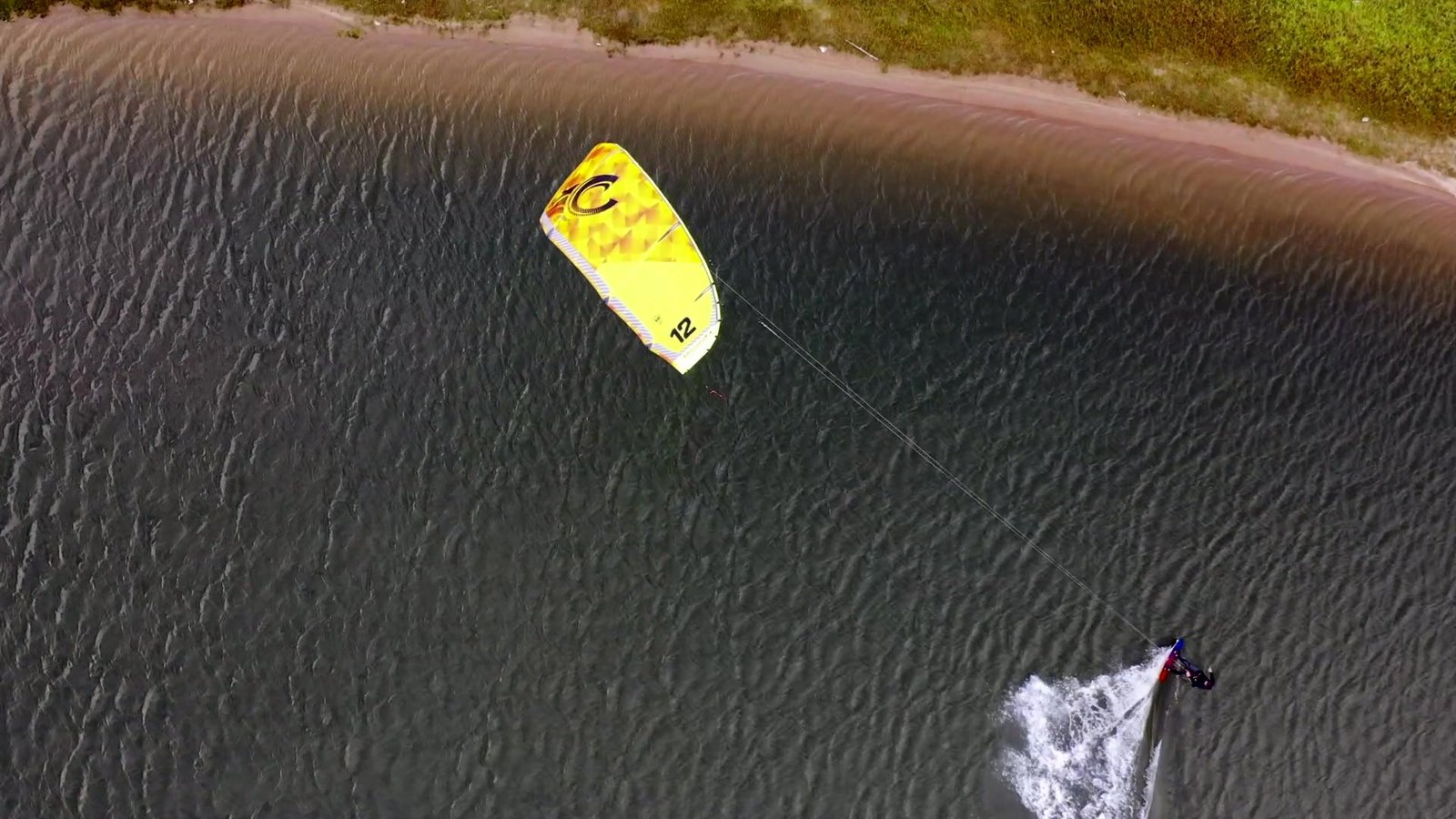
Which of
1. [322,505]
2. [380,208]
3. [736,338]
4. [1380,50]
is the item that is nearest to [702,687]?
[736,338]

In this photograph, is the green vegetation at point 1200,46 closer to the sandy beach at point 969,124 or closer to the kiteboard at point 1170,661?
the sandy beach at point 969,124

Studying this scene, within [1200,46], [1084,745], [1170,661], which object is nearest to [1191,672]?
[1170,661]

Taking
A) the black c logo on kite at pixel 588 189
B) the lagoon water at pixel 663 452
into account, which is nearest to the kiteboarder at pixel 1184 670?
the lagoon water at pixel 663 452

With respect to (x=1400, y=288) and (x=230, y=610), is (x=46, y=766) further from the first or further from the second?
(x=1400, y=288)

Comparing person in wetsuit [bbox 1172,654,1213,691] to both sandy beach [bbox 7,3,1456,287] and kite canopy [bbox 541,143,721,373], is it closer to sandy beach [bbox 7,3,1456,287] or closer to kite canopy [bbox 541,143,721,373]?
sandy beach [bbox 7,3,1456,287]

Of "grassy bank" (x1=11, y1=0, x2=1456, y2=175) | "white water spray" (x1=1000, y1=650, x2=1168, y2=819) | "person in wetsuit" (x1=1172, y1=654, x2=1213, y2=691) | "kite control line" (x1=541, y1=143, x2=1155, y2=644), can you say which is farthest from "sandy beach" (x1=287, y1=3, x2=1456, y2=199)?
"white water spray" (x1=1000, y1=650, x2=1168, y2=819)
